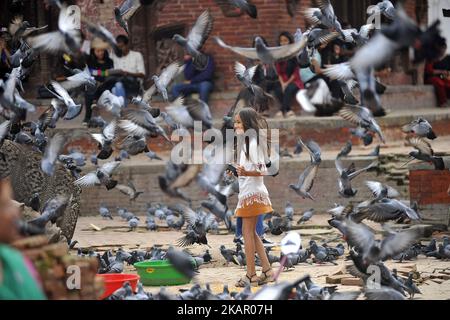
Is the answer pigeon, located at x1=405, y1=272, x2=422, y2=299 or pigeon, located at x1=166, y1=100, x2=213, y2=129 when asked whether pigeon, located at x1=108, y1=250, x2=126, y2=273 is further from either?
pigeon, located at x1=405, y1=272, x2=422, y2=299

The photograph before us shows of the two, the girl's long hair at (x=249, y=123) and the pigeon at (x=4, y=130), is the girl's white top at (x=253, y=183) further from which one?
the pigeon at (x=4, y=130)

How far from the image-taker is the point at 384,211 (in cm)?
1234

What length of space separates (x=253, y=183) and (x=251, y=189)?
54mm

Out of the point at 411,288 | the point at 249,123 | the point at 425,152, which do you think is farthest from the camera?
the point at 425,152

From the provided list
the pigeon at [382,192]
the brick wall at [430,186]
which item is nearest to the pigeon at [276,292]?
the pigeon at [382,192]

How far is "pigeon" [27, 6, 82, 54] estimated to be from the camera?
11156mm

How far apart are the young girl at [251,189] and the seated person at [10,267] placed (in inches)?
186

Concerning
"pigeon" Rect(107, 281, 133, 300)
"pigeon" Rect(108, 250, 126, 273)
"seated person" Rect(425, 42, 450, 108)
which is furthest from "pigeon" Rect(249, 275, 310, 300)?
"seated person" Rect(425, 42, 450, 108)

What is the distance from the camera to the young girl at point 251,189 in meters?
10.5

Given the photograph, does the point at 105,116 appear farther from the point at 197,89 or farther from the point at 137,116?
the point at 137,116

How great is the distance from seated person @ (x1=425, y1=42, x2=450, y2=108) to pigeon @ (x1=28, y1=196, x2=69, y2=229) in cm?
1177

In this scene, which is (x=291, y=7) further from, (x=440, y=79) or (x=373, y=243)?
(x=373, y=243)

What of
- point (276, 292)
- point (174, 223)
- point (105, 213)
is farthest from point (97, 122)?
point (276, 292)

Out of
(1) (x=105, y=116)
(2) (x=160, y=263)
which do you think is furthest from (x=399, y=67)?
(2) (x=160, y=263)
